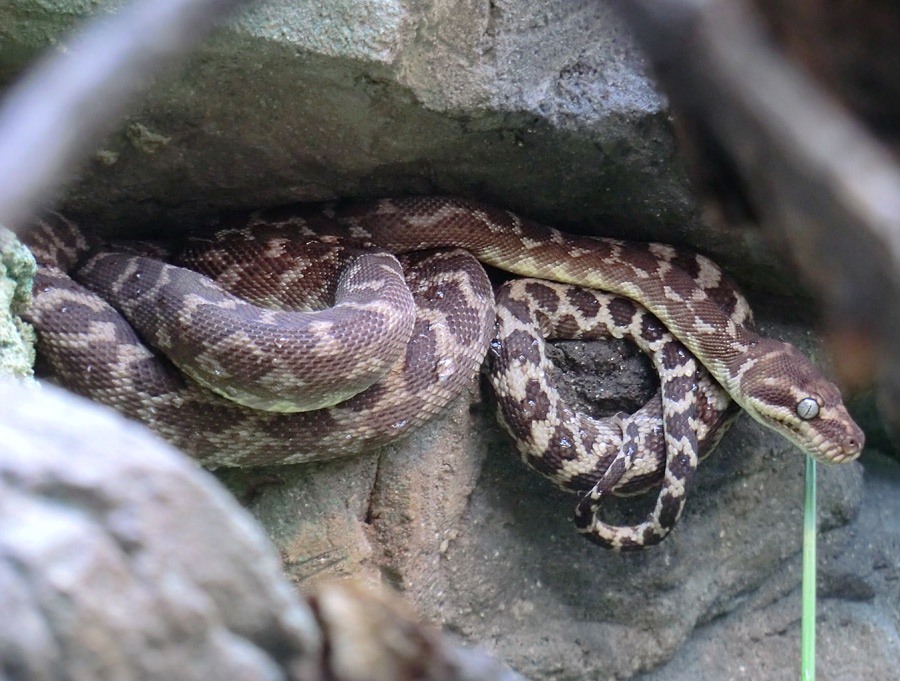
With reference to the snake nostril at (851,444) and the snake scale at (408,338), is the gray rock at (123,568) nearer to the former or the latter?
the snake scale at (408,338)

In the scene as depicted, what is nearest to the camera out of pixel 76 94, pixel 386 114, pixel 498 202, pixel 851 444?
pixel 76 94

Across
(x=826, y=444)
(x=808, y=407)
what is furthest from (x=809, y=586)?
(x=808, y=407)

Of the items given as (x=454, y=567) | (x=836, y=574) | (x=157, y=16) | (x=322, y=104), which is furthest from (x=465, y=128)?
(x=836, y=574)

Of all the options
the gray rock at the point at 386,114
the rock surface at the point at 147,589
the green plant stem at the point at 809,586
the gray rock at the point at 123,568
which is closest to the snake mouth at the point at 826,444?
the green plant stem at the point at 809,586

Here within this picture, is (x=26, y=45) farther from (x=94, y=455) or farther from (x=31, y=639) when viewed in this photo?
(x=31, y=639)

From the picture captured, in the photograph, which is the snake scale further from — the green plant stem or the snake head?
the green plant stem

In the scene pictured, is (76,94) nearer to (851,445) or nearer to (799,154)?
(799,154)
